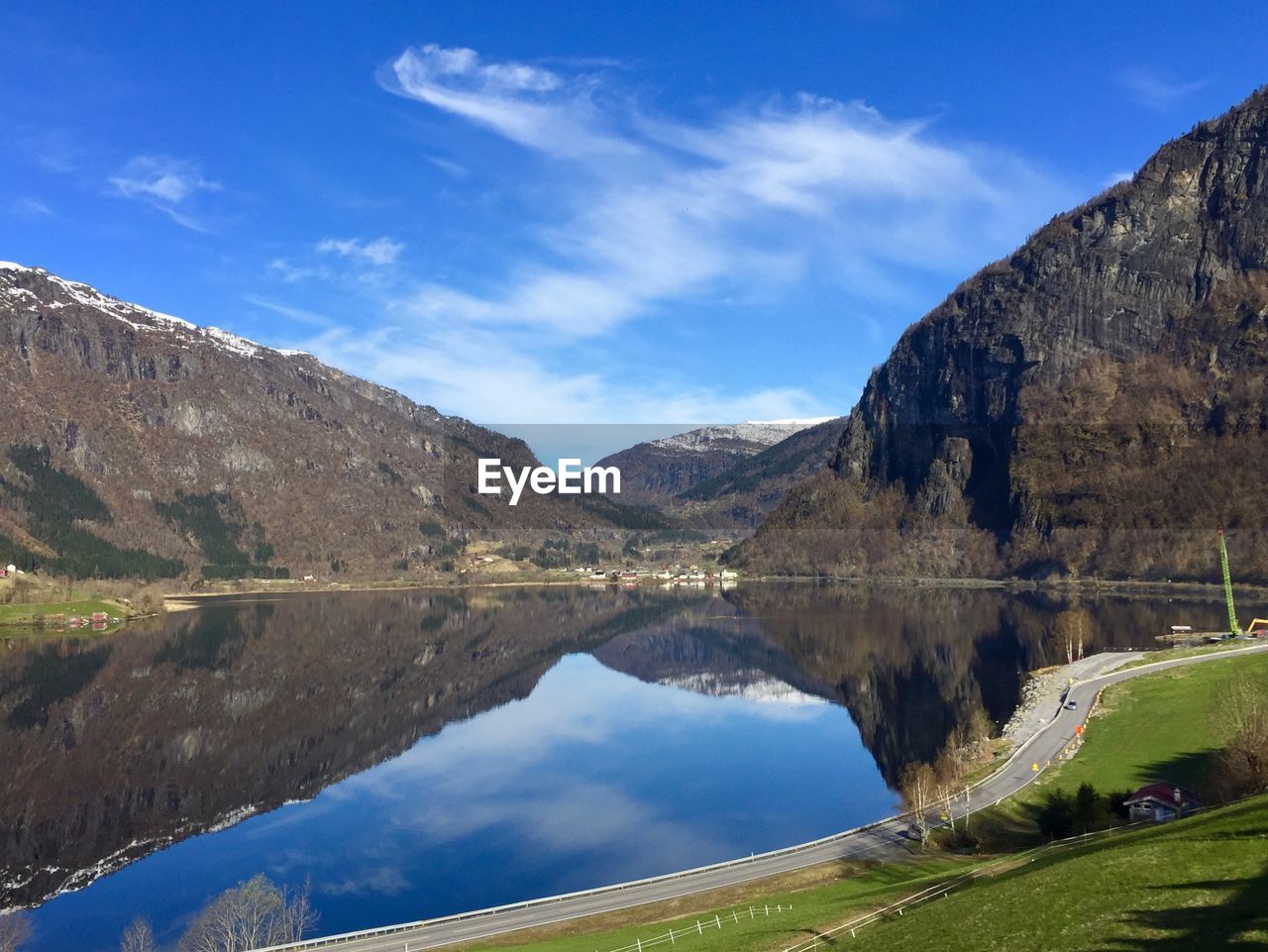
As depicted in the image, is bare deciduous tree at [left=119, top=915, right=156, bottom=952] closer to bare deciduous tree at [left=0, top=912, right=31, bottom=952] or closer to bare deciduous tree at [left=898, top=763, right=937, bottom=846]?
bare deciduous tree at [left=0, top=912, right=31, bottom=952]

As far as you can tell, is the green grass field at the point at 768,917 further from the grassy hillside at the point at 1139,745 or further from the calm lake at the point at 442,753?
the calm lake at the point at 442,753

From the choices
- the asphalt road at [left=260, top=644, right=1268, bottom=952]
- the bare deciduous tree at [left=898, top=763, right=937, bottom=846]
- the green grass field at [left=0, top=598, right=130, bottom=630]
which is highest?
the green grass field at [left=0, top=598, right=130, bottom=630]

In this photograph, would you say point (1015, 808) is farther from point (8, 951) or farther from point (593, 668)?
point (593, 668)

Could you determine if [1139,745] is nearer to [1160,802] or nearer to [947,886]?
[1160,802]

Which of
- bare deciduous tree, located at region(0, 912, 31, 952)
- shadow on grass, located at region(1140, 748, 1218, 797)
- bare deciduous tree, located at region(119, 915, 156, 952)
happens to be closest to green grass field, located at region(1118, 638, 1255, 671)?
shadow on grass, located at region(1140, 748, 1218, 797)

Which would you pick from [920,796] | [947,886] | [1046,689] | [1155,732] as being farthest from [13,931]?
[1046,689]

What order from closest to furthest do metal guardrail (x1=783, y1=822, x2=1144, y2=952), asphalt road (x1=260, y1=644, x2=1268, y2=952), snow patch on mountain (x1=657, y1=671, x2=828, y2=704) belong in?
1. metal guardrail (x1=783, y1=822, x2=1144, y2=952)
2. asphalt road (x1=260, y1=644, x2=1268, y2=952)
3. snow patch on mountain (x1=657, y1=671, x2=828, y2=704)
